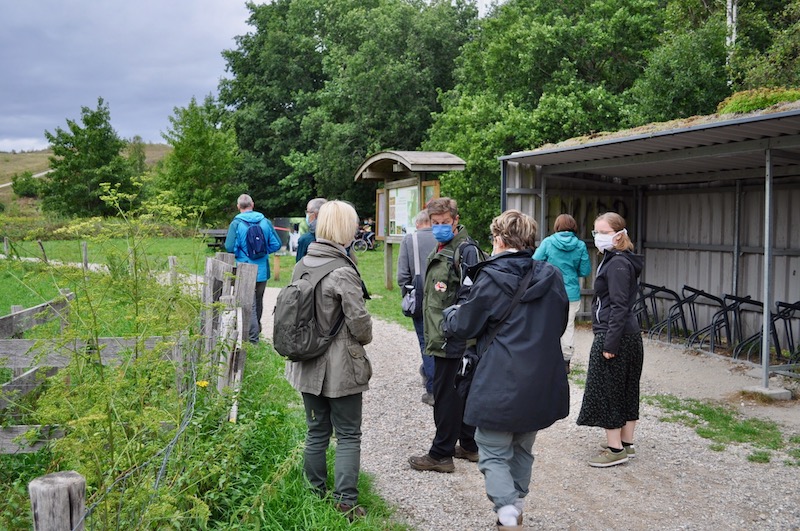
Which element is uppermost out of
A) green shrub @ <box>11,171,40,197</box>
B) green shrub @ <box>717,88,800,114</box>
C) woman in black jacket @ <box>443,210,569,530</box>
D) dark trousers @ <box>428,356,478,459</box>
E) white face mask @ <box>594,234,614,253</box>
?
green shrub @ <box>11,171,40,197</box>

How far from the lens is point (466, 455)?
18.3 ft

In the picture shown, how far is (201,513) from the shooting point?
2.86 m

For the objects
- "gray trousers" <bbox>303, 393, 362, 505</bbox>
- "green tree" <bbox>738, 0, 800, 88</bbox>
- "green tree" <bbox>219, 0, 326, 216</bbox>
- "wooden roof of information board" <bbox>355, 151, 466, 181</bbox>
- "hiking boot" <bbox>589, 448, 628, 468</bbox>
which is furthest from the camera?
"green tree" <bbox>219, 0, 326, 216</bbox>

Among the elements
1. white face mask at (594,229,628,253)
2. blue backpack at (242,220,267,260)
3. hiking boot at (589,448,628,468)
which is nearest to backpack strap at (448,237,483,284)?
white face mask at (594,229,628,253)

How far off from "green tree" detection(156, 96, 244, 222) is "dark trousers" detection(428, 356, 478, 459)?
29.6 m

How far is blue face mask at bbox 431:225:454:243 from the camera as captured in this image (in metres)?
5.52

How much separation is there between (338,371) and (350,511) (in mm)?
842

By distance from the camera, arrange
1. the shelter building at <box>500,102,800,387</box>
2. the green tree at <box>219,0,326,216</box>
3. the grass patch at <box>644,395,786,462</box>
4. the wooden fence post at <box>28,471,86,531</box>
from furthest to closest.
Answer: the green tree at <box>219,0,326,216</box> → the shelter building at <box>500,102,800,387</box> → the grass patch at <box>644,395,786,462</box> → the wooden fence post at <box>28,471,86,531</box>

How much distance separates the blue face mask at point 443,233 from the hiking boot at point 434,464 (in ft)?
5.41

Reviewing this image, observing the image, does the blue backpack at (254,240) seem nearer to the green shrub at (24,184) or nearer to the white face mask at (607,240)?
the white face mask at (607,240)

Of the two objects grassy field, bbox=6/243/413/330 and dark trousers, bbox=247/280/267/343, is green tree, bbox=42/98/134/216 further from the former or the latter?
dark trousers, bbox=247/280/267/343

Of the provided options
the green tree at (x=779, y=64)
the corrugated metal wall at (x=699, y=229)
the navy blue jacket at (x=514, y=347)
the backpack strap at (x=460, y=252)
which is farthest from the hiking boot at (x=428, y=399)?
the green tree at (x=779, y=64)

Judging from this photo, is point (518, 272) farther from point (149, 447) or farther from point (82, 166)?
point (82, 166)

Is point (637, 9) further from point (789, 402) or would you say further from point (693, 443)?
point (693, 443)
